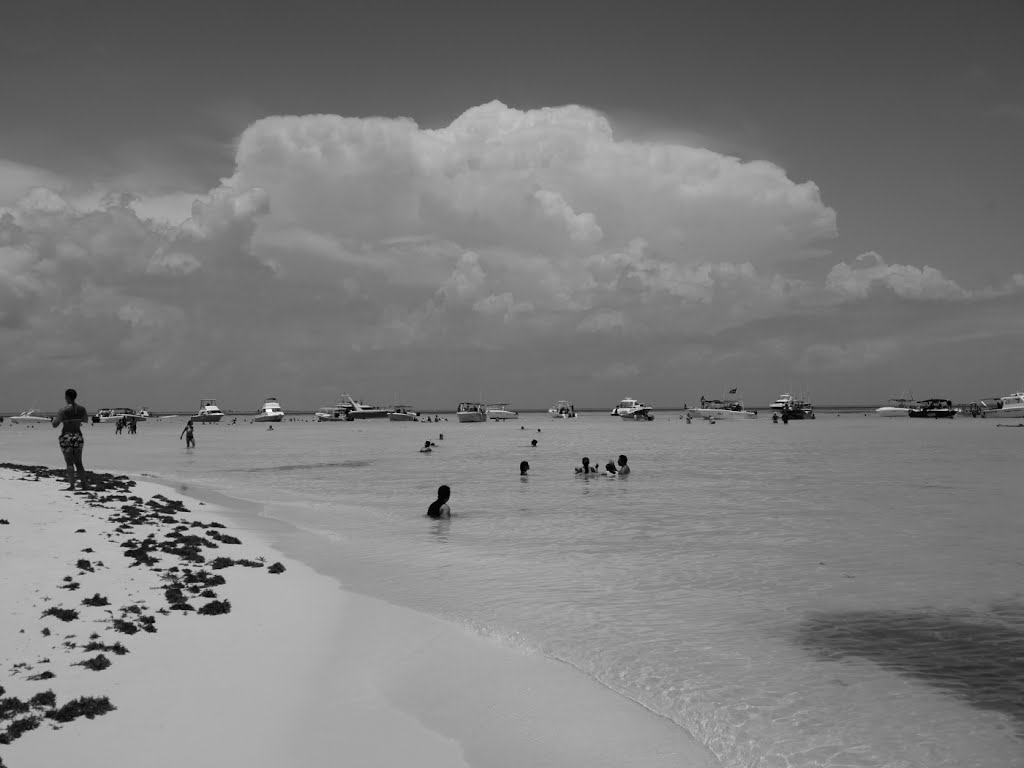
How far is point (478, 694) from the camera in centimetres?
897

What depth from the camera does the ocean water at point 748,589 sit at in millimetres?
8508

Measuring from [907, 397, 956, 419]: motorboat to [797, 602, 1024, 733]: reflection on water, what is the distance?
529 feet

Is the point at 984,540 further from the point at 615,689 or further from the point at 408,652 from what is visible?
the point at 408,652

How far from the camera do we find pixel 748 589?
14.7 meters

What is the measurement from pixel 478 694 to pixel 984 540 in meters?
17.4

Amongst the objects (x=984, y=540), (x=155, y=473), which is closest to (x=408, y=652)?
(x=984, y=540)

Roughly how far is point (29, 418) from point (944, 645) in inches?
7410

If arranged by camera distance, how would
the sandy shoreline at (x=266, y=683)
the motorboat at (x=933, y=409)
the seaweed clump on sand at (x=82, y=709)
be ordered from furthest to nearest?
the motorboat at (x=933, y=409) < the sandy shoreline at (x=266, y=683) < the seaweed clump on sand at (x=82, y=709)

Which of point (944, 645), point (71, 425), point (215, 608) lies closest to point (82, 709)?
point (215, 608)

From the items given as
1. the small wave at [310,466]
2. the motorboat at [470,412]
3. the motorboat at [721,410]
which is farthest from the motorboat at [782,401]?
the small wave at [310,466]

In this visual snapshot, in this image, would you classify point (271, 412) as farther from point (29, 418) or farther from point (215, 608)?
point (215, 608)

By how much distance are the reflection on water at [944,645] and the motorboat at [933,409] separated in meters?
161

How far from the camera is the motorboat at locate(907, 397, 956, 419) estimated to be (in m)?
152

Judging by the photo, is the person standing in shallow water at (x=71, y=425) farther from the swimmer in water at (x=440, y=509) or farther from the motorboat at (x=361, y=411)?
the motorboat at (x=361, y=411)
